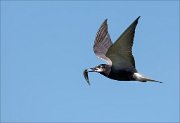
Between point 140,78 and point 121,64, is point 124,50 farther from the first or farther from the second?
point 140,78

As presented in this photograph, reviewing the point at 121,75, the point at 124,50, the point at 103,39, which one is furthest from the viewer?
the point at 103,39

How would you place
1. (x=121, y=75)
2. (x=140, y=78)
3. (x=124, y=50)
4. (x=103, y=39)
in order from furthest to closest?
(x=103, y=39) < (x=121, y=75) < (x=140, y=78) < (x=124, y=50)

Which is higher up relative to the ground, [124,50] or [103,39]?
[103,39]

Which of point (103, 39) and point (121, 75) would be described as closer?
point (121, 75)

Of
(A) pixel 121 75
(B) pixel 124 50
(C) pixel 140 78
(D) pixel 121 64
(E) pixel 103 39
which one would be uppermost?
(E) pixel 103 39

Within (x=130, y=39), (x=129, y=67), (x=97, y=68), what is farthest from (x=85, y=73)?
(x=130, y=39)

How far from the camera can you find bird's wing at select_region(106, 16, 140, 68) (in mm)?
13466

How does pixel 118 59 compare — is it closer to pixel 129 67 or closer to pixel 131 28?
pixel 129 67

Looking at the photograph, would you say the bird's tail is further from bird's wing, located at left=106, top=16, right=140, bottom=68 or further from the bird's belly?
bird's wing, located at left=106, top=16, right=140, bottom=68

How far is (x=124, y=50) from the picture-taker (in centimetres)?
1445

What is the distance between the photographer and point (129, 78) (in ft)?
50.2

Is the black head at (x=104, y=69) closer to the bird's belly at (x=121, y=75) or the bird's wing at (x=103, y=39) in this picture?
the bird's belly at (x=121, y=75)

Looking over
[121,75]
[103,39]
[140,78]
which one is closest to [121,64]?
[121,75]

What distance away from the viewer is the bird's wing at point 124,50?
13.5m
